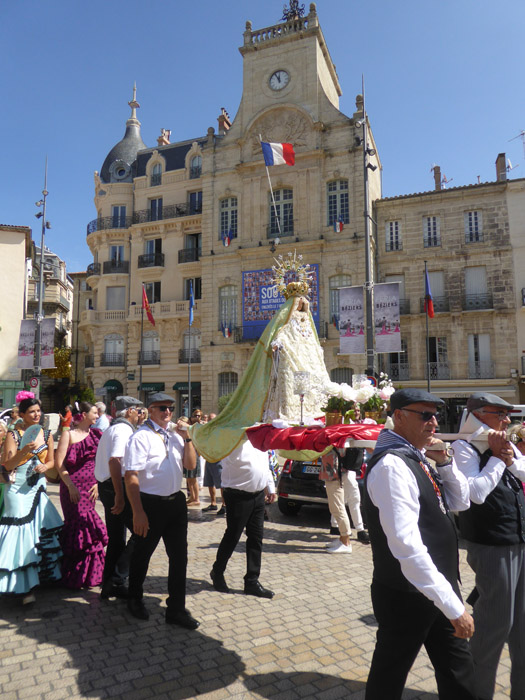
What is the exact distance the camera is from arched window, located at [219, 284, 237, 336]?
1117 inches

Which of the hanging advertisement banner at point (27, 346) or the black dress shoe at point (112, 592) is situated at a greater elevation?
the hanging advertisement banner at point (27, 346)

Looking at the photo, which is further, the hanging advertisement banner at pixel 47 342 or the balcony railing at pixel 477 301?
the balcony railing at pixel 477 301

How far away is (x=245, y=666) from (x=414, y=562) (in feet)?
7.10

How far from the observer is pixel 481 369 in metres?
25.5

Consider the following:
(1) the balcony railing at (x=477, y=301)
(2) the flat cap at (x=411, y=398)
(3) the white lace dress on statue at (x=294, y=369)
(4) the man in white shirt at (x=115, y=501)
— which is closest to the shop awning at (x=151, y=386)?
(1) the balcony railing at (x=477, y=301)

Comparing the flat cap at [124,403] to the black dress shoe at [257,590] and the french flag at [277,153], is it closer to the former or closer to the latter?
the black dress shoe at [257,590]

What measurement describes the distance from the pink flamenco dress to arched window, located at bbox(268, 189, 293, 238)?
23.3 metres

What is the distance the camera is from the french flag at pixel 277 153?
67.0 ft

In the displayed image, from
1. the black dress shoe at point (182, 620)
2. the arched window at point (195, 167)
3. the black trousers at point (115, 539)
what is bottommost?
the black dress shoe at point (182, 620)

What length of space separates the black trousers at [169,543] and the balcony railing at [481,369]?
2371 centimetres

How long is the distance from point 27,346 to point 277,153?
1352cm

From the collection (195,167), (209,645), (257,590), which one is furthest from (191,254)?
(209,645)

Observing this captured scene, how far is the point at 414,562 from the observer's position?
8.05ft

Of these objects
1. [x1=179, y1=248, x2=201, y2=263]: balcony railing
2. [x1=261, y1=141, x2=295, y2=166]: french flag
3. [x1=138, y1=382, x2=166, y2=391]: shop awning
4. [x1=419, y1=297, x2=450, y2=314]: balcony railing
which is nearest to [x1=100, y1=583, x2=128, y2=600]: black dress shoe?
[x1=261, y1=141, x2=295, y2=166]: french flag
